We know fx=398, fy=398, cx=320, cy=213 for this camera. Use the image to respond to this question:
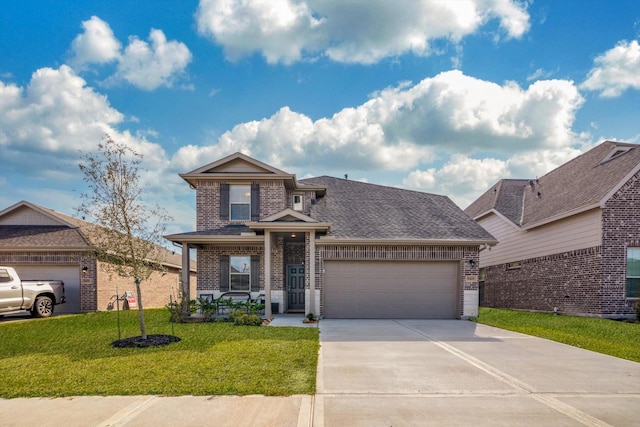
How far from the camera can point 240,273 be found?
1565 cm

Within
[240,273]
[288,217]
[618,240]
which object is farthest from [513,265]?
[240,273]

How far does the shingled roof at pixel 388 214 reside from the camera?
48.9ft

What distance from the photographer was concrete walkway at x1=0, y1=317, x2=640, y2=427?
14.3 ft

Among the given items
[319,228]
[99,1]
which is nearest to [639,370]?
[319,228]

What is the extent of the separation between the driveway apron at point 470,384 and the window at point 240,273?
675 cm

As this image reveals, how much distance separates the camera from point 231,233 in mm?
15219

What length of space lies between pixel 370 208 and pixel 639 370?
457 inches

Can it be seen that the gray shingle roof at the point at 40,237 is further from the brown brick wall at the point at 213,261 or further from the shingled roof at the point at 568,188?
the shingled roof at the point at 568,188

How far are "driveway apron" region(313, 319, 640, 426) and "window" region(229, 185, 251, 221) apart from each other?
7.85 metres

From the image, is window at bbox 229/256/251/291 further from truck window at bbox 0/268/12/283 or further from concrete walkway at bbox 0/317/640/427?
concrete walkway at bbox 0/317/640/427

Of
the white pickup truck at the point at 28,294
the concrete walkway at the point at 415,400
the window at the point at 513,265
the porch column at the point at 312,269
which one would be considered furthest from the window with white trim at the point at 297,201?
the window at the point at 513,265

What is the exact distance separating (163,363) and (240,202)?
32.2ft

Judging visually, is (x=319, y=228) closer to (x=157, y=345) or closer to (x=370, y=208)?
(x=370, y=208)

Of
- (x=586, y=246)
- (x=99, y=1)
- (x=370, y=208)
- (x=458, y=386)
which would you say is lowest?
(x=458, y=386)
